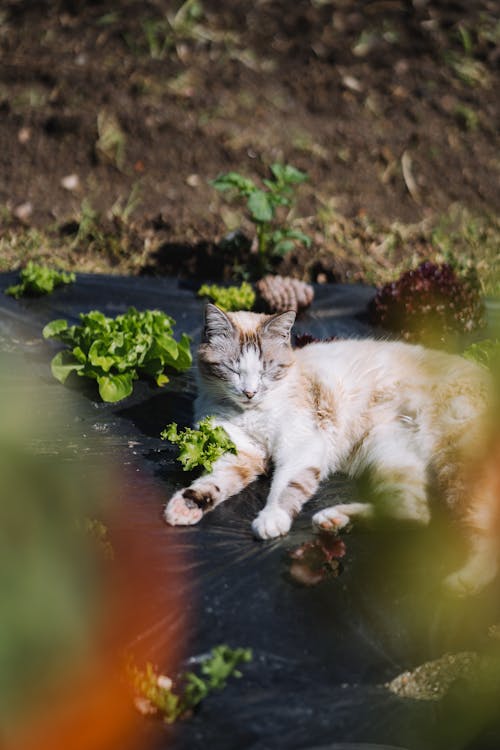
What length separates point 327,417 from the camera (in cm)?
332


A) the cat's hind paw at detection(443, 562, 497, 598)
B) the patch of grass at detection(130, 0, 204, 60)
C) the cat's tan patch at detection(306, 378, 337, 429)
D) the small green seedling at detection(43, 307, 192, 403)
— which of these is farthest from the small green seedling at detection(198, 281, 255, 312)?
the patch of grass at detection(130, 0, 204, 60)

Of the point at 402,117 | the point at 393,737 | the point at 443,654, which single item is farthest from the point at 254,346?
the point at 402,117

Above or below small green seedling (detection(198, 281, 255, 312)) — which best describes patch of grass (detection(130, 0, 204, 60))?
above

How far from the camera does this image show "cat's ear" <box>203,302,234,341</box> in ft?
10.8

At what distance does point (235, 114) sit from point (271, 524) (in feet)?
22.2

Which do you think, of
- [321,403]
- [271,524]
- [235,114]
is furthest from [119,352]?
[235,114]

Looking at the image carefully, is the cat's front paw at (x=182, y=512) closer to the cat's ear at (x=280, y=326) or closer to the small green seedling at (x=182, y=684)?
the small green seedling at (x=182, y=684)

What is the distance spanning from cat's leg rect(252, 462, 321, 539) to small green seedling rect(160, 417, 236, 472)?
0.26 metres

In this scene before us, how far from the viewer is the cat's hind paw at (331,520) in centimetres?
268

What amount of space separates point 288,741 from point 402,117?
8.13 m

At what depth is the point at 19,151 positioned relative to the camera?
788cm

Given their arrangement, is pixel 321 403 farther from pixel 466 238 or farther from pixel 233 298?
pixel 466 238

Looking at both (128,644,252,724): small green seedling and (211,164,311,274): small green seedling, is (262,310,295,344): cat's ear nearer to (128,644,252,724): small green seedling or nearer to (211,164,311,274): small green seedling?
(128,644,252,724): small green seedling

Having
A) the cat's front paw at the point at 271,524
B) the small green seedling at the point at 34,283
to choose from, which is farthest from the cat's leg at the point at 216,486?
the small green seedling at the point at 34,283
